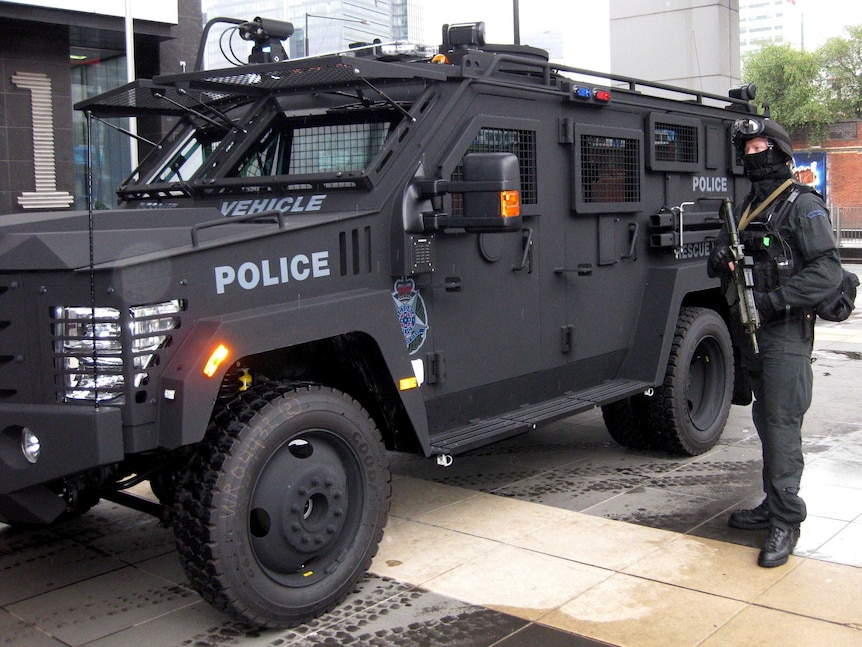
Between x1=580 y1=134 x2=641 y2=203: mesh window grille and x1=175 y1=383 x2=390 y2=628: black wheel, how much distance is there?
7.71 feet

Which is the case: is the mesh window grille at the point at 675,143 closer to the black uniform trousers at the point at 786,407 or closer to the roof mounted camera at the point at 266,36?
the black uniform trousers at the point at 786,407

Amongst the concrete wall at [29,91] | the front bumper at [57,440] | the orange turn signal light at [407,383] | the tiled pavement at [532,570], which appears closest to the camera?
the front bumper at [57,440]

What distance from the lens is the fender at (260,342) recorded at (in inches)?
144

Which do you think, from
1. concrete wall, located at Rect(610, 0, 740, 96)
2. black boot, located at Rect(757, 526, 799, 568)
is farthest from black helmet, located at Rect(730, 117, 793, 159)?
concrete wall, located at Rect(610, 0, 740, 96)

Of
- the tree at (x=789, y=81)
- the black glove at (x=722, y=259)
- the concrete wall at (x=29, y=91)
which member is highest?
the tree at (x=789, y=81)

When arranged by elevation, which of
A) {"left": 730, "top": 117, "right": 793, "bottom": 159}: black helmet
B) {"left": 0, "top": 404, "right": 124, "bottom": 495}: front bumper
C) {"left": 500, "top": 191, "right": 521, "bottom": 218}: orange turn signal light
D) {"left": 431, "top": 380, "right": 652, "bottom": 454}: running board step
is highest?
{"left": 730, "top": 117, "right": 793, "bottom": 159}: black helmet

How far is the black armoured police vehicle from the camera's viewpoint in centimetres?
370

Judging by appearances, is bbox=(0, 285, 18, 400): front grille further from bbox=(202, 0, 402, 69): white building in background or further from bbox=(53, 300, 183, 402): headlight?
bbox=(202, 0, 402, 69): white building in background

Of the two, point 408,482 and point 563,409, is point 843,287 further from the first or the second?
point 408,482

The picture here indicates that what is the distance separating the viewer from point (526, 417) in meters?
5.35

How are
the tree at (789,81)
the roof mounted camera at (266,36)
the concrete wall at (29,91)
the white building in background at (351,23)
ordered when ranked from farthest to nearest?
1. the tree at (789,81)
2. the concrete wall at (29,91)
3. the white building in background at (351,23)
4. the roof mounted camera at (266,36)

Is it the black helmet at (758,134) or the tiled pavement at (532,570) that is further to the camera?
Result: the black helmet at (758,134)

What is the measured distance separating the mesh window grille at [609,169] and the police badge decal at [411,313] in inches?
61.9

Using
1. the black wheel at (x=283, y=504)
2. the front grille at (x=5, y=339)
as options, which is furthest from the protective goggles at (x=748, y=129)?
the front grille at (x=5, y=339)
